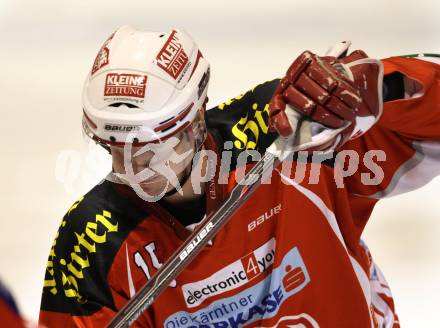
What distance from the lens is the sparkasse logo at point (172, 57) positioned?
1458 mm

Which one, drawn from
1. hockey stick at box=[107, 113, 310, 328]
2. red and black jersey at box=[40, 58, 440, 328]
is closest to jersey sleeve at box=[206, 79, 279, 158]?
red and black jersey at box=[40, 58, 440, 328]

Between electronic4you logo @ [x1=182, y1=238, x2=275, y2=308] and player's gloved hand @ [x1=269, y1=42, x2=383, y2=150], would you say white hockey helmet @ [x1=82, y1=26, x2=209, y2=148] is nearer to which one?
player's gloved hand @ [x1=269, y1=42, x2=383, y2=150]

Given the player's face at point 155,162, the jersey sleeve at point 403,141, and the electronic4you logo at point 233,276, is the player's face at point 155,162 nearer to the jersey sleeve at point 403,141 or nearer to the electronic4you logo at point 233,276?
the electronic4you logo at point 233,276

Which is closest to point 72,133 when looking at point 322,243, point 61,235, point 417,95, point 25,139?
point 25,139

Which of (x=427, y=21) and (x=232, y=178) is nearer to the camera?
(x=232, y=178)

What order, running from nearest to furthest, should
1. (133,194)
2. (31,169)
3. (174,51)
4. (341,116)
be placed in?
(341,116) → (174,51) → (133,194) → (31,169)

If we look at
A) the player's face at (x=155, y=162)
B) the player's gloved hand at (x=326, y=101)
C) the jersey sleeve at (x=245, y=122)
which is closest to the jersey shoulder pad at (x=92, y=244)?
the player's face at (x=155, y=162)

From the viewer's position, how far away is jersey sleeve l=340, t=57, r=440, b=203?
1.50m

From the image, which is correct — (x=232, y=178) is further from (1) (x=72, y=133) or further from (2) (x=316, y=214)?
(1) (x=72, y=133)

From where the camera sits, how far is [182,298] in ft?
5.41

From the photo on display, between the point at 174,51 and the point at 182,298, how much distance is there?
0.49 metres

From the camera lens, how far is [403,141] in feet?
5.23

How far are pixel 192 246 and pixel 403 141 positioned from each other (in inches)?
17.6

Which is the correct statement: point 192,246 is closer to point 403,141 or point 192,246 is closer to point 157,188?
point 157,188
